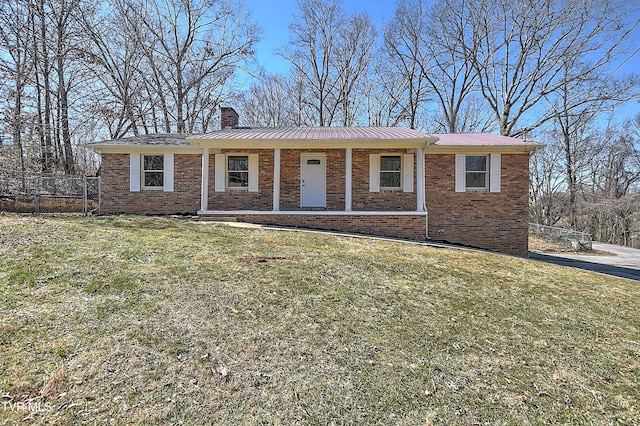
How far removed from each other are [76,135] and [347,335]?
2038 cm

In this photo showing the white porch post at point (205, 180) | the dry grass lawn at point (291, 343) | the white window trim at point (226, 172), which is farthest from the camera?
the white window trim at point (226, 172)

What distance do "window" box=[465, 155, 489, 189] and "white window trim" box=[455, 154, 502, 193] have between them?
73 mm

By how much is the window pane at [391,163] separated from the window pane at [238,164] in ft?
15.9

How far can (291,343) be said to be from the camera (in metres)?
2.94

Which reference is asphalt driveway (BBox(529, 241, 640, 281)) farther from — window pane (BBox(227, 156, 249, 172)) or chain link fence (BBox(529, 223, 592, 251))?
window pane (BBox(227, 156, 249, 172))

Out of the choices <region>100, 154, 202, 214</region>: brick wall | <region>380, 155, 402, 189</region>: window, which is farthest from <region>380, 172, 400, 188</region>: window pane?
<region>100, 154, 202, 214</region>: brick wall

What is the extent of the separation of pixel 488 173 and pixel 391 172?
3.18m

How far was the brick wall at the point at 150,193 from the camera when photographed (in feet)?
38.8

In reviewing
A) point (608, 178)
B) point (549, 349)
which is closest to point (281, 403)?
point (549, 349)

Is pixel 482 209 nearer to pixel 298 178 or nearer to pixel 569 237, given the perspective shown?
pixel 298 178

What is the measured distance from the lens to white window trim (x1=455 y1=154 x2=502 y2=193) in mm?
10938

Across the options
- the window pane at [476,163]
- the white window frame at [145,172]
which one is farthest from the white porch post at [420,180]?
the white window frame at [145,172]

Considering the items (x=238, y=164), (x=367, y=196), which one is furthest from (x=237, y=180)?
(x=367, y=196)

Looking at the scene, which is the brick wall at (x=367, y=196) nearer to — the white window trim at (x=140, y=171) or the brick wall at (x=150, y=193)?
the brick wall at (x=150, y=193)
